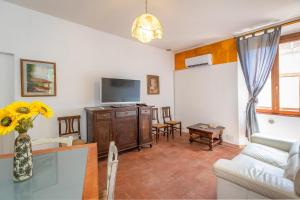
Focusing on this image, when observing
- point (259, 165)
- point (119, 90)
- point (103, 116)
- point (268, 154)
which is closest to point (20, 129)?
point (103, 116)

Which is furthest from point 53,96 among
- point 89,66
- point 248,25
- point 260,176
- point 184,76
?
point 248,25

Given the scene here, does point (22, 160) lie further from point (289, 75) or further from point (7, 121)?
point (289, 75)

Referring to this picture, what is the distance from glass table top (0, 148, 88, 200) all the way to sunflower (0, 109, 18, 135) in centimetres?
31

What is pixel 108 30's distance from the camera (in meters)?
3.36

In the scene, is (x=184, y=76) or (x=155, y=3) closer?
(x=155, y=3)

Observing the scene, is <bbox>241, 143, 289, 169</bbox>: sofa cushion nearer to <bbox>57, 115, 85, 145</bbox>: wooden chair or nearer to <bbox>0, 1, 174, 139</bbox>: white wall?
<bbox>57, 115, 85, 145</bbox>: wooden chair

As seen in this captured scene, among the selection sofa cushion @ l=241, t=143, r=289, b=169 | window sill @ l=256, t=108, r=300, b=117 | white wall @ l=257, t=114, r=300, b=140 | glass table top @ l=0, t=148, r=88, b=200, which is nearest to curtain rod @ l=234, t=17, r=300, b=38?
window sill @ l=256, t=108, r=300, b=117

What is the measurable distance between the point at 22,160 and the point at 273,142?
301cm

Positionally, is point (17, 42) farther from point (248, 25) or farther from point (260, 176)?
point (248, 25)

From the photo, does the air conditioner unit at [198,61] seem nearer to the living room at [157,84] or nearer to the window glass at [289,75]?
the living room at [157,84]

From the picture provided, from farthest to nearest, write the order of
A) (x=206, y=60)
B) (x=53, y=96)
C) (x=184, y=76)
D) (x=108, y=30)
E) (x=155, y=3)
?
(x=184, y=76)
(x=206, y=60)
(x=108, y=30)
(x=53, y=96)
(x=155, y=3)

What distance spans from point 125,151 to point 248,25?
12.2 ft

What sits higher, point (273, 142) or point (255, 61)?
point (255, 61)

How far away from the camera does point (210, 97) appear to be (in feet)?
13.7
